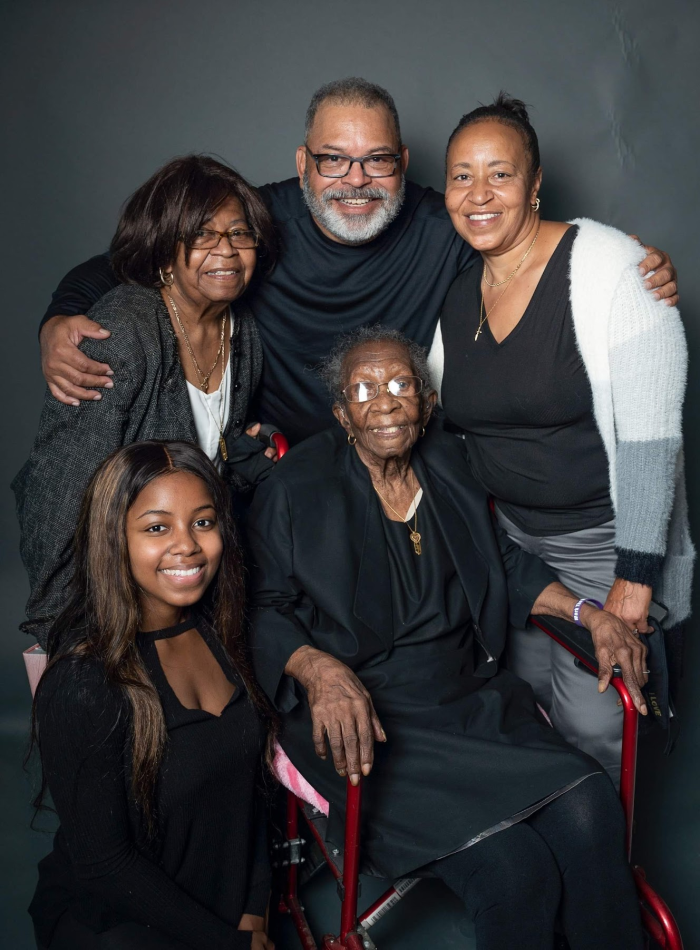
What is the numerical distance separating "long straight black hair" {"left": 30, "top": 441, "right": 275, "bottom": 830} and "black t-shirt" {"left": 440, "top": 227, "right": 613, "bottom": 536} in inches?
29.3

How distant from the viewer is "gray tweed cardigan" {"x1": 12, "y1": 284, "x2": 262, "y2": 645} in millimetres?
2281

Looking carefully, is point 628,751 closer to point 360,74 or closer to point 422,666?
point 422,666

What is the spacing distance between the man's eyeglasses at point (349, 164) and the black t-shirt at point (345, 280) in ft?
0.57

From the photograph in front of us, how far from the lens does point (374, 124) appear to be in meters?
2.53

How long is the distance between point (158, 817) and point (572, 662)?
3.66ft

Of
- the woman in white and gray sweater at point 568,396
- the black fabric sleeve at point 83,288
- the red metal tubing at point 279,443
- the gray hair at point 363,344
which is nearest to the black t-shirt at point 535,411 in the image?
the woman in white and gray sweater at point 568,396

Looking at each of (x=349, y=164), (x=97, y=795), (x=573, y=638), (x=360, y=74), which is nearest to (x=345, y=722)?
(x=97, y=795)

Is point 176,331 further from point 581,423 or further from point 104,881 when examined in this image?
point 104,881

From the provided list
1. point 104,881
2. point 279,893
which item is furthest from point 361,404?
point 279,893

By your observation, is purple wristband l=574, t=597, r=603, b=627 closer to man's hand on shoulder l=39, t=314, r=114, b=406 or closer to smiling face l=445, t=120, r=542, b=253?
smiling face l=445, t=120, r=542, b=253

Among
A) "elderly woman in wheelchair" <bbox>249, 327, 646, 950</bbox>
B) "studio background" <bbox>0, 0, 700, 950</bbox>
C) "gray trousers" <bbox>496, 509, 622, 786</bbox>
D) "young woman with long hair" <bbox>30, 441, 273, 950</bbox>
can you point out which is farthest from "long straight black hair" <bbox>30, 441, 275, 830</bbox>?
"studio background" <bbox>0, 0, 700, 950</bbox>

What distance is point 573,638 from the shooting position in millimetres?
2174

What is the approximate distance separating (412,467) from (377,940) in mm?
1289

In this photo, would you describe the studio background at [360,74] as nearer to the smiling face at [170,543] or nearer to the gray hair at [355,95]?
the gray hair at [355,95]
